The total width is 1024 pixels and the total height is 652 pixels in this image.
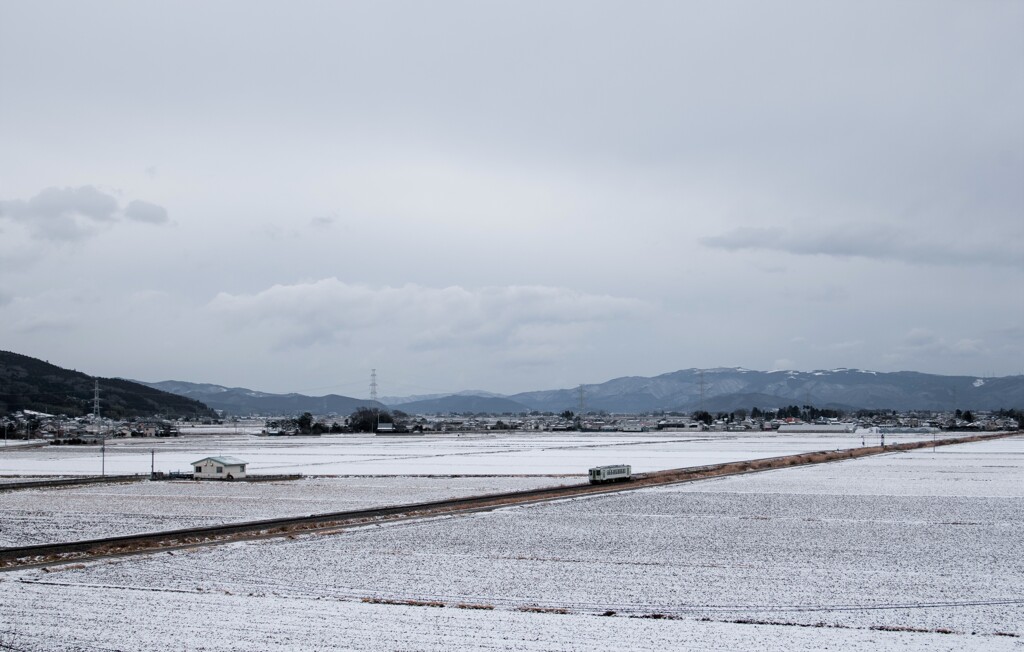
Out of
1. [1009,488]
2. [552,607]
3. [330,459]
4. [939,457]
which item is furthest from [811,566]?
[330,459]

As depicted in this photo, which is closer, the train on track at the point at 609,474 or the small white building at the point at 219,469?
the train on track at the point at 609,474

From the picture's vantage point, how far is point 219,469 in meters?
60.1

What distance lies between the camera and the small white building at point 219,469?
5956cm

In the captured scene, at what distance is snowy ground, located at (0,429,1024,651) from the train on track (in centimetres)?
1538

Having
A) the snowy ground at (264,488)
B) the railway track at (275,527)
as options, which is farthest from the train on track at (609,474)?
the snowy ground at (264,488)

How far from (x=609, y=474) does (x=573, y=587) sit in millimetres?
30665

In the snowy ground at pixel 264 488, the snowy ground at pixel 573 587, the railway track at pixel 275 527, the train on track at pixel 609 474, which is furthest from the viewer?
the train on track at pixel 609 474

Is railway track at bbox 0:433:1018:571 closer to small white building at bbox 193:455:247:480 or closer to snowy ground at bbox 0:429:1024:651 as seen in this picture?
snowy ground at bbox 0:429:1024:651

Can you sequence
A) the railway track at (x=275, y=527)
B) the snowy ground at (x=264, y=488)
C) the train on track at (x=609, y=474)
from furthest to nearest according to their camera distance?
1. the train on track at (x=609, y=474)
2. the snowy ground at (x=264, y=488)
3. the railway track at (x=275, y=527)

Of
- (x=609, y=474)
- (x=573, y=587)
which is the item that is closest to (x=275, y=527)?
(x=573, y=587)

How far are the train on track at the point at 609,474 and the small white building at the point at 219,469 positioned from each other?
2497cm

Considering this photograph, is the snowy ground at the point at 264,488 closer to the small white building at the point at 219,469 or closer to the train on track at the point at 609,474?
the train on track at the point at 609,474

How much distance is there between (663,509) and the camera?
3775 cm

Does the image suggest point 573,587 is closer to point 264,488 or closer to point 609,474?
Result: point 609,474
